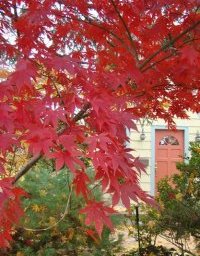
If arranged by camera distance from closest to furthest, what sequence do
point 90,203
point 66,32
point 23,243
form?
1. point 90,203
2. point 66,32
3. point 23,243

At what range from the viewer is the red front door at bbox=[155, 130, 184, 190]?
39.4 ft

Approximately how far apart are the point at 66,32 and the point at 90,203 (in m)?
2.13

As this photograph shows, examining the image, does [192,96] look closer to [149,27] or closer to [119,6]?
[149,27]

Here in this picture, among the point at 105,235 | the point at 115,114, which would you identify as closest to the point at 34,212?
the point at 105,235

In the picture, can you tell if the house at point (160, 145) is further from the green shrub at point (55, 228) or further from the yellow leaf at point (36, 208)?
the yellow leaf at point (36, 208)

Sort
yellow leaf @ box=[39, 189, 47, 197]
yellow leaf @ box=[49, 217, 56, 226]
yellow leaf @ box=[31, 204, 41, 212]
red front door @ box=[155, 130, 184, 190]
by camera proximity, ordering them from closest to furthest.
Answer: yellow leaf @ box=[49, 217, 56, 226] < yellow leaf @ box=[31, 204, 41, 212] < yellow leaf @ box=[39, 189, 47, 197] < red front door @ box=[155, 130, 184, 190]

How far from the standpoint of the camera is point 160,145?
39.6 ft

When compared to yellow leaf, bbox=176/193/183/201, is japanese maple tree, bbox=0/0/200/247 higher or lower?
higher

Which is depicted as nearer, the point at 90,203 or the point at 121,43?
the point at 90,203

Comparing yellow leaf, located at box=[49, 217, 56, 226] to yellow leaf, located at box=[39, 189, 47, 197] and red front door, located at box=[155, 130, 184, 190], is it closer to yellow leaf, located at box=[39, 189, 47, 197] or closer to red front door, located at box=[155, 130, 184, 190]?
yellow leaf, located at box=[39, 189, 47, 197]

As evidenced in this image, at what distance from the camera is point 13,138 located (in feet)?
7.39

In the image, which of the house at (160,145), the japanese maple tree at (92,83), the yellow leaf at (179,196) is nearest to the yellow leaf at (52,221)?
the japanese maple tree at (92,83)

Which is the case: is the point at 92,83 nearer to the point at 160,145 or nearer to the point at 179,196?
the point at 179,196

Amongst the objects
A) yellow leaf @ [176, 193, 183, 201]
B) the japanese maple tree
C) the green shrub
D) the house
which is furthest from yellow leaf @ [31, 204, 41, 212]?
the house
